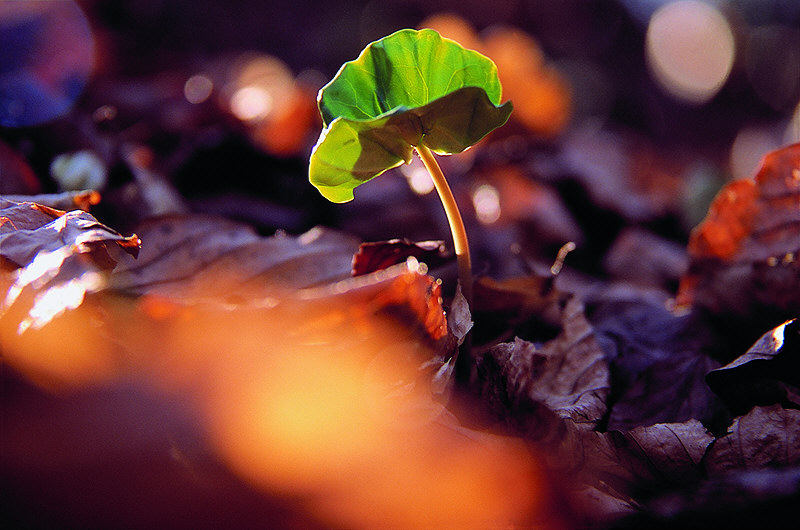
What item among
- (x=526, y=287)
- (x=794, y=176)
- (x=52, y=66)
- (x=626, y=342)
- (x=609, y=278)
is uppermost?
(x=52, y=66)

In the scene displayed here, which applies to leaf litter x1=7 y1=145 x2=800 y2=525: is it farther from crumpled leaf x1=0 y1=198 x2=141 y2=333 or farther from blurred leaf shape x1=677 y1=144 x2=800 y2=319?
blurred leaf shape x1=677 y1=144 x2=800 y2=319

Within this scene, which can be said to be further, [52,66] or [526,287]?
[52,66]

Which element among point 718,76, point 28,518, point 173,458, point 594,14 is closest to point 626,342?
point 173,458

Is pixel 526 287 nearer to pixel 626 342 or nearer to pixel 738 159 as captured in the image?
pixel 626 342

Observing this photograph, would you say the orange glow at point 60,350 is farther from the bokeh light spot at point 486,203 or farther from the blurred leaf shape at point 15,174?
the bokeh light spot at point 486,203

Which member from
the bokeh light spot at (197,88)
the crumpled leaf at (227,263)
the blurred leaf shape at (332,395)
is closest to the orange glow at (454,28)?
the bokeh light spot at (197,88)

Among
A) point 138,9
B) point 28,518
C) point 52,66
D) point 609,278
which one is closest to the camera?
point 28,518
